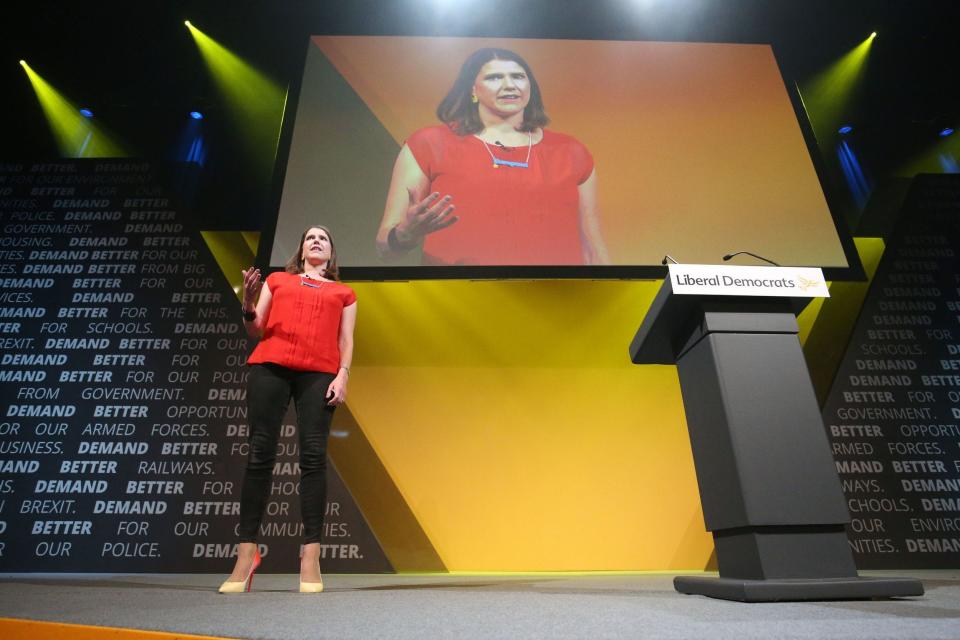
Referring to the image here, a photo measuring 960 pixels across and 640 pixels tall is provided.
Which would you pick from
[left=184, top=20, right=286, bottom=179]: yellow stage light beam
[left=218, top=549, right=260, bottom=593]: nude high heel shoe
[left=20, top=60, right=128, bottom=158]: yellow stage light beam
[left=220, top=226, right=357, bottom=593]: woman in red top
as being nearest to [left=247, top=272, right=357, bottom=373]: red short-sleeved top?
[left=220, top=226, right=357, bottom=593]: woman in red top

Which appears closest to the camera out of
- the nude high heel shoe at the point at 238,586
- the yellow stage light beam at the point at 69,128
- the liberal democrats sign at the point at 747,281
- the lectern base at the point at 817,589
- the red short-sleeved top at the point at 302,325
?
the lectern base at the point at 817,589

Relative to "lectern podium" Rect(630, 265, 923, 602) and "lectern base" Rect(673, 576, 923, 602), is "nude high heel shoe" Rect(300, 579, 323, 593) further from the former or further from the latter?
"lectern base" Rect(673, 576, 923, 602)

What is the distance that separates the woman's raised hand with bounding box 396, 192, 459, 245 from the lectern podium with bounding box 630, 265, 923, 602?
1.66 m

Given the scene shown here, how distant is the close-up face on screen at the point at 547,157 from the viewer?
9.45 feet

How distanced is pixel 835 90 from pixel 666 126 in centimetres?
157

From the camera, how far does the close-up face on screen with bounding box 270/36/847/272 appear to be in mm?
2879

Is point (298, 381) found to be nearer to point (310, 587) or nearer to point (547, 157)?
point (310, 587)

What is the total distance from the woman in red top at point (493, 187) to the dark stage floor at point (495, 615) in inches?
69.3

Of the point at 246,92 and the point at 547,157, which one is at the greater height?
the point at 246,92

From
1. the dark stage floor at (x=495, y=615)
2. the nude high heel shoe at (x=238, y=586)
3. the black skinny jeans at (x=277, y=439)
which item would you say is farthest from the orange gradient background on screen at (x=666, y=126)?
the nude high heel shoe at (x=238, y=586)

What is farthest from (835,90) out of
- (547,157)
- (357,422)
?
(357,422)

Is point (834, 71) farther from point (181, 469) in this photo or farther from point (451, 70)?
point (181, 469)

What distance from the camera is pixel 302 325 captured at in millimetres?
1763

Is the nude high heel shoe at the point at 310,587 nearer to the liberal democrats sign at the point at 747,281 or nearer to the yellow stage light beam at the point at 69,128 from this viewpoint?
the liberal democrats sign at the point at 747,281
